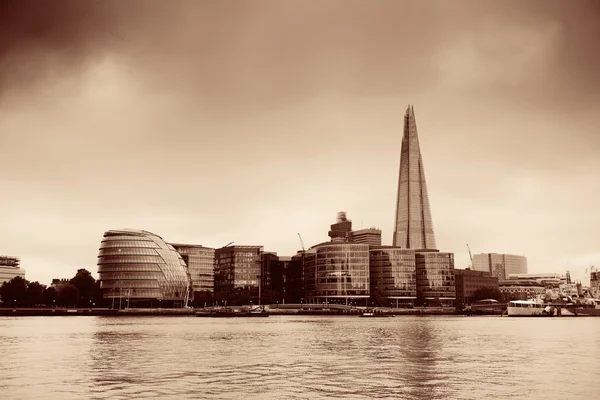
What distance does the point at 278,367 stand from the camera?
173 feet

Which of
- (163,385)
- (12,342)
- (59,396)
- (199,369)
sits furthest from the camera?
(12,342)

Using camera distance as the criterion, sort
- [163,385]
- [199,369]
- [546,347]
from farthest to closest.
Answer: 1. [546,347]
2. [199,369]
3. [163,385]

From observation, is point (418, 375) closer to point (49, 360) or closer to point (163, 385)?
point (163, 385)

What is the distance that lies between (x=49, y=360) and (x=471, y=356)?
40.4 meters

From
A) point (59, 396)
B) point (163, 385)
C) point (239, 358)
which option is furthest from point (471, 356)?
point (59, 396)

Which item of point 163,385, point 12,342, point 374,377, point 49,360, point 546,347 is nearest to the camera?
point 163,385

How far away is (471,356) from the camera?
62.3m

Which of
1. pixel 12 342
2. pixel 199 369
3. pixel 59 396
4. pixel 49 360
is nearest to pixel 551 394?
pixel 199 369

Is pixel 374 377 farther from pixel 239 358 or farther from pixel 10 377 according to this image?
pixel 10 377

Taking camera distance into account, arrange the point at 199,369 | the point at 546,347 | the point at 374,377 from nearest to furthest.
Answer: the point at 374,377 → the point at 199,369 → the point at 546,347

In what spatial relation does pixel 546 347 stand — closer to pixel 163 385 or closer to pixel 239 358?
pixel 239 358

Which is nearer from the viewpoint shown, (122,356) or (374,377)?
(374,377)

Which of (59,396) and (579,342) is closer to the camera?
(59,396)

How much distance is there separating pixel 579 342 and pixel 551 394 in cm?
4842
